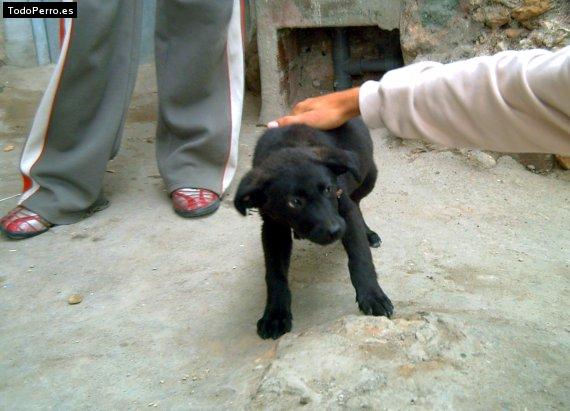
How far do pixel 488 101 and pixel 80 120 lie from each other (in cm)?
253

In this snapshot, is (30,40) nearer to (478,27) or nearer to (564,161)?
(478,27)

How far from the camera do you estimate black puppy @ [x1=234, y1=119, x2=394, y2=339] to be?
252 cm

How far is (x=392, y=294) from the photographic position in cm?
284

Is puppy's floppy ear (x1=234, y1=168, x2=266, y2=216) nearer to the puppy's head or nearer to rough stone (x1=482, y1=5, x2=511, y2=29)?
the puppy's head

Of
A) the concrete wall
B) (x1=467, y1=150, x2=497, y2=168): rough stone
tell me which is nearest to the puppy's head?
(x1=467, y1=150, x2=497, y2=168): rough stone

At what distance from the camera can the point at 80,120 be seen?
11.8ft

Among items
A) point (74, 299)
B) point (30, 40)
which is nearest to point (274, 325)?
point (74, 299)

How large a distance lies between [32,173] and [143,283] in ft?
3.48

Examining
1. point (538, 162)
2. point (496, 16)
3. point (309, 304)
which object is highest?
point (496, 16)

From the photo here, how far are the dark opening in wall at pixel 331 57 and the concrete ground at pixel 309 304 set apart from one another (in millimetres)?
860

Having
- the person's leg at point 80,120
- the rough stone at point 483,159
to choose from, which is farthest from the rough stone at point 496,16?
the person's leg at point 80,120

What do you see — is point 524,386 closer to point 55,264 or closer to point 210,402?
point 210,402

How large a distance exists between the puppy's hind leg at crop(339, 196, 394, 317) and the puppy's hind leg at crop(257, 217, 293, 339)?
0.26m

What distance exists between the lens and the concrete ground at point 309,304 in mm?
2051
